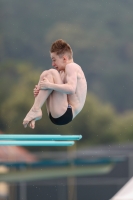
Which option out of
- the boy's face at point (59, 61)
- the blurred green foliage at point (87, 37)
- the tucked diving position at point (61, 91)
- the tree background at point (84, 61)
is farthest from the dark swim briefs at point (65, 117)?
the blurred green foliage at point (87, 37)

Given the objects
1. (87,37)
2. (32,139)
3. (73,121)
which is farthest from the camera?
(87,37)

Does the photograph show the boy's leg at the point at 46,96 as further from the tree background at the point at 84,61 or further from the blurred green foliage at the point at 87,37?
the blurred green foliage at the point at 87,37

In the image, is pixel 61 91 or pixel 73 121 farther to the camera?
pixel 73 121

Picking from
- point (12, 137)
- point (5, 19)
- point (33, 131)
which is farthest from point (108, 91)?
point (12, 137)

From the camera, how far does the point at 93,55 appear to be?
12.8 meters

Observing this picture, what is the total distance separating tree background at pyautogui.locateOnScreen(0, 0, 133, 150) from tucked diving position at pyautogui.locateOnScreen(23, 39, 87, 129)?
31.1 feet

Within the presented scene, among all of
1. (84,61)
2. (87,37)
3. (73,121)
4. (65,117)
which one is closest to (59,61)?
(65,117)

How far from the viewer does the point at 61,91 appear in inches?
80.0

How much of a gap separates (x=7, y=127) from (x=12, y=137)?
1030 cm

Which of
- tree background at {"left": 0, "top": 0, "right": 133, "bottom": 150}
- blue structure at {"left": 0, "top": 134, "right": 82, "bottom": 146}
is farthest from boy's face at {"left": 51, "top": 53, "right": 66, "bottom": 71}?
tree background at {"left": 0, "top": 0, "right": 133, "bottom": 150}

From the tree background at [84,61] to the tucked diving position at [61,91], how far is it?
9.48 metres

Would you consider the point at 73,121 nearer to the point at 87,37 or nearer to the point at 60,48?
the point at 87,37

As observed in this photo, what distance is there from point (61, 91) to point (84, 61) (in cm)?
1018

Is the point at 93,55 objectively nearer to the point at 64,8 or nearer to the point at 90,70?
the point at 90,70
